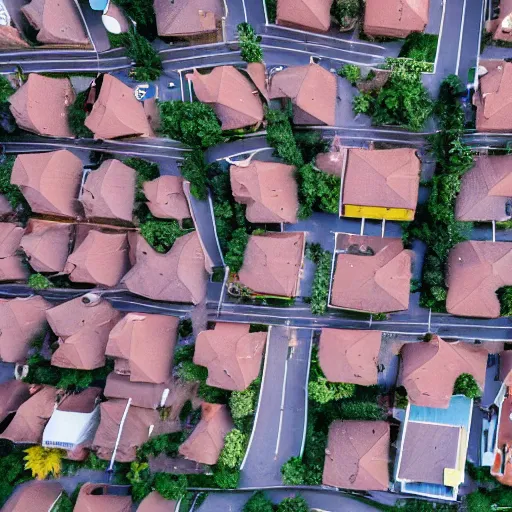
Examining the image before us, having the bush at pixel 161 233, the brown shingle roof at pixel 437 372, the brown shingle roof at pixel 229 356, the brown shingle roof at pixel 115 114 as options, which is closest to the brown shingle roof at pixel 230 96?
the brown shingle roof at pixel 115 114

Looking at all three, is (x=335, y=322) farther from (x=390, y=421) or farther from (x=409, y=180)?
(x=409, y=180)

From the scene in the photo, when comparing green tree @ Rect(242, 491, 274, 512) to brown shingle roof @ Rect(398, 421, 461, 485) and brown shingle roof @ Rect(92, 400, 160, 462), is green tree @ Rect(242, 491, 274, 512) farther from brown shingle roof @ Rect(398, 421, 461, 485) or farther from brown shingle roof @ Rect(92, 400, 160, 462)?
brown shingle roof @ Rect(398, 421, 461, 485)

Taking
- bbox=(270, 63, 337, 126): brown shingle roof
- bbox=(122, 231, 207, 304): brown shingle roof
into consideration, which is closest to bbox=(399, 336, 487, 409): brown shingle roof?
bbox=(122, 231, 207, 304): brown shingle roof

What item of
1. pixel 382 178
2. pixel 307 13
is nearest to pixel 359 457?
pixel 382 178

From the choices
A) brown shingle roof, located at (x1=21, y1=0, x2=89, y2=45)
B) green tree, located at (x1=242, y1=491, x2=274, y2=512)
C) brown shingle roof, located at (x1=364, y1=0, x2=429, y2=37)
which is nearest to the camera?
brown shingle roof, located at (x1=364, y1=0, x2=429, y2=37)

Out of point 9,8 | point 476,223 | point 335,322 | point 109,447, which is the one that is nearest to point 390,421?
point 335,322
